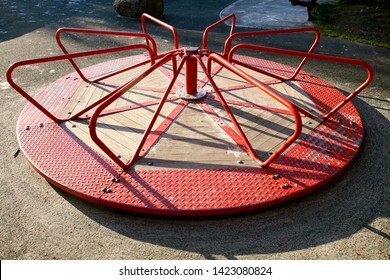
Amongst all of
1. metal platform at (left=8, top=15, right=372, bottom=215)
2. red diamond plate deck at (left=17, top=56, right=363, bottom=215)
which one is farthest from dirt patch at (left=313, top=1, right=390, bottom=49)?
red diamond plate deck at (left=17, top=56, right=363, bottom=215)

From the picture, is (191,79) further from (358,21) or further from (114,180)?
(358,21)

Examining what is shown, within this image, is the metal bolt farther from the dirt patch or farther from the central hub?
the dirt patch

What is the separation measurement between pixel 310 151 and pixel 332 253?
1159 mm

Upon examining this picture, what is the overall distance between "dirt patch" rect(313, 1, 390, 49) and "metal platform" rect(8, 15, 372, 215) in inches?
130

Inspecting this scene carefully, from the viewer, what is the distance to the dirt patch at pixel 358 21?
721cm

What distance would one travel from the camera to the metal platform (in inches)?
113

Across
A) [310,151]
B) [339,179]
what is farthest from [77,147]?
[339,179]

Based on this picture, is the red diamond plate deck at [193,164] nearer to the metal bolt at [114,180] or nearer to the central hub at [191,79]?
the metal bolt at [114,180]

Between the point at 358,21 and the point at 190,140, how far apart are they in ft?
21.5

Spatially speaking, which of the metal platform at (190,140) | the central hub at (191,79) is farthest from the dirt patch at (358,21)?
the central hub at (191,79)

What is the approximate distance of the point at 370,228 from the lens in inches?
107

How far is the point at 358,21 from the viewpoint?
315 inches

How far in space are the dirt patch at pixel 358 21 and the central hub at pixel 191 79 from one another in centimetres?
453
